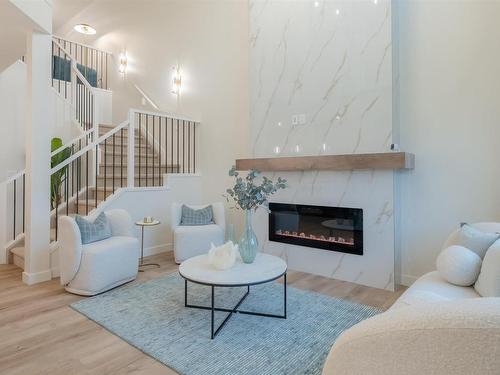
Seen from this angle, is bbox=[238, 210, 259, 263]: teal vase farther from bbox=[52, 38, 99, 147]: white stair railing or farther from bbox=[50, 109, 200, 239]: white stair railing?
bbox=[52, 38, 99, 147]: white stair railing

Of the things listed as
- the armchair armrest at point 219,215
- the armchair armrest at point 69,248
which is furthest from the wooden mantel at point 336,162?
the armchair armrest at point 69,248

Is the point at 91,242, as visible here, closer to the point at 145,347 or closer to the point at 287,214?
the point at 145,347

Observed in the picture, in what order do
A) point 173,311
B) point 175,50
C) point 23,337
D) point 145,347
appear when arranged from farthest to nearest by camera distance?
1. point 175,50
2. point 173,311
3. point 23,337
4. point 145,347

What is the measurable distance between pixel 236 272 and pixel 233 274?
0.05m

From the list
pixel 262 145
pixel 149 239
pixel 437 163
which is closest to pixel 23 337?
pixel 149 239

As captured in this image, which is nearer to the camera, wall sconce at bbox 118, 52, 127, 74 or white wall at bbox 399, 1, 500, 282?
white wall at bbox 399, 1, 500, 282

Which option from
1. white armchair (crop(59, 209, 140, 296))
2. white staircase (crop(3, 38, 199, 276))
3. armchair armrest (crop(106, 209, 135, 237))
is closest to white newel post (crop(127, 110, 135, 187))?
white staircase (crop(3, 38, 199, 276))

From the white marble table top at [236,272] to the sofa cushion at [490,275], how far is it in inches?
47.9

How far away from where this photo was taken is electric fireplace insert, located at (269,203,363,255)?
346cm

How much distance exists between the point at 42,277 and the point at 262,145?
9.59 feet

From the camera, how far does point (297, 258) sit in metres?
3.89

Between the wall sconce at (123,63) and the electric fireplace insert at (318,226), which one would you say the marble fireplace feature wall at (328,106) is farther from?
the wall sconce at (123,63)

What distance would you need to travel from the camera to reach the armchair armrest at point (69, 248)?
296cm

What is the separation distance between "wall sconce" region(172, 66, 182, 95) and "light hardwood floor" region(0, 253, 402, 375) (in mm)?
3567
